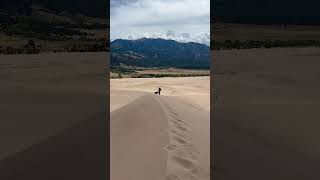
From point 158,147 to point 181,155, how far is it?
779mm

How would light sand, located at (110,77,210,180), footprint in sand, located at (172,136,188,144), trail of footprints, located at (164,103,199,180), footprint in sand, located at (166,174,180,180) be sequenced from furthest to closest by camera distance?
footprint in sand, located at (172,136,188,144) → light sand, located at (110,77,210,180) → trail of footprints, located at (164,103,199,180) → footprint in sand, located at (166,174,180,180)

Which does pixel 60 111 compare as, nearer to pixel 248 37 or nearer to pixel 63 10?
pixel 248 37

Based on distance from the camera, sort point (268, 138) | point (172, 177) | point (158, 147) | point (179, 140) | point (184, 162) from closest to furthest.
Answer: point (172, 177), point (184, 162), point (158, 147), point (179, 140), point (268, 138)

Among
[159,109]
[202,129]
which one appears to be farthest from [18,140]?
[159,109]

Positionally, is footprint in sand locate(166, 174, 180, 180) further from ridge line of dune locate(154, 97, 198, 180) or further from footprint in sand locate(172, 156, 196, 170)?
footprint in sand locate(172, 156, 196, 170)

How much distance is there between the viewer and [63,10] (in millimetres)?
127312

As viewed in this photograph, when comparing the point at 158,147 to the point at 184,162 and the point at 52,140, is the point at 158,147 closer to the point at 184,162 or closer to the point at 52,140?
the point at 184,162

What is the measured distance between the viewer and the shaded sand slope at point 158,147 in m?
7.59

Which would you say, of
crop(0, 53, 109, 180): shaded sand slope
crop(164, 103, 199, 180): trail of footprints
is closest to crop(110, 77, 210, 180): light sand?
crop(164, 103, 199, 180): trail of footprints

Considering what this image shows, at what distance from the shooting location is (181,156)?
27.6 ft

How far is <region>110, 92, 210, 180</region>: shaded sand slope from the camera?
759 cm

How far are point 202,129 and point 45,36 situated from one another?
3896 inches

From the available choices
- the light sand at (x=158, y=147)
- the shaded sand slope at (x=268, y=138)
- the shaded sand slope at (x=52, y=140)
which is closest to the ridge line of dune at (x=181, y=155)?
the light sand at (x=158, y=147)

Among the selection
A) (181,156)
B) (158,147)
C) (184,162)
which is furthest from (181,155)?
(158,147)
